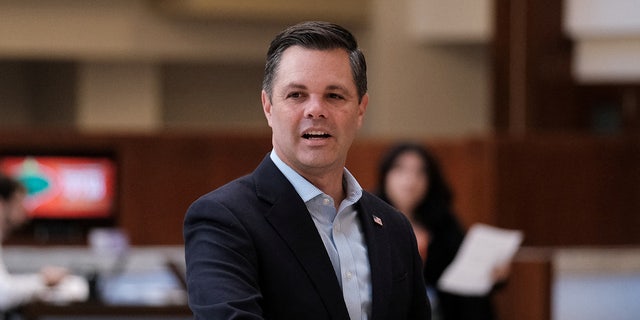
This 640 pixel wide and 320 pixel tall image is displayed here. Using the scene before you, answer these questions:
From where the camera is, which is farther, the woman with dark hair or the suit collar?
the woman with dark hair

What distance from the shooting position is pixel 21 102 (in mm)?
15570

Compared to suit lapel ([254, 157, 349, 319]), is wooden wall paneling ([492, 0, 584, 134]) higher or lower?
lower

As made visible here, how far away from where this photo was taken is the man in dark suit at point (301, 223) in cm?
184

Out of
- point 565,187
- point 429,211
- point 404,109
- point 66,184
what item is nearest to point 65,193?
point 66,184

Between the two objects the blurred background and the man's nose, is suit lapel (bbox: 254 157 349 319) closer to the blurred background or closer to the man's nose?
the man's nose

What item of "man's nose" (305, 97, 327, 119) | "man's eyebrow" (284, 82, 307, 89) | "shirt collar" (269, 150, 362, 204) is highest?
"man's eyebrow" (284, 82, 307, 89)

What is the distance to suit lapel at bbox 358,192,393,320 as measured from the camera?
6.35ft

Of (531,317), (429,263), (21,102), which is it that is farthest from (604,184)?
(21,102)

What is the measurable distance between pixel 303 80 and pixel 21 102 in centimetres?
1415

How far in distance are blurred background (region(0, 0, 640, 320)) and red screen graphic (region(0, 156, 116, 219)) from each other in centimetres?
5

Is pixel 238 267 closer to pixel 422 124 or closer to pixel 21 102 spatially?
pixel 422 124

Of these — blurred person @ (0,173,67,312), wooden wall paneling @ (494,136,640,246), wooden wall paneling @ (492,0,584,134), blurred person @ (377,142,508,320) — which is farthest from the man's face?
wooden wall paneling @ (492,0,584,134)

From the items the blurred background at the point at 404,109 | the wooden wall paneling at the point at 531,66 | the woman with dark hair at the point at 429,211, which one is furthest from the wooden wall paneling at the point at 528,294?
the wooden wall paneling at the point at 531,66

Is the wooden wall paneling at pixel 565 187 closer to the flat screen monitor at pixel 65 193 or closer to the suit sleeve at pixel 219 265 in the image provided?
the flat screen monitor at pixel 65 193
